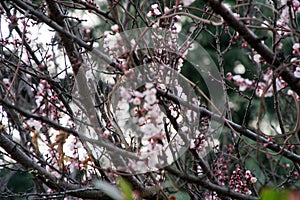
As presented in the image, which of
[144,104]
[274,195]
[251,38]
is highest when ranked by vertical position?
[251,38]

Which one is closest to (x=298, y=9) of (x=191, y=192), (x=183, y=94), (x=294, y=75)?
(x=294, y=75)

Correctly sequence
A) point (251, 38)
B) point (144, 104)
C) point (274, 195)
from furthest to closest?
point (144, 104) < point (251, 38) < point (274, 195)

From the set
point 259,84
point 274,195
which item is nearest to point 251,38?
point 259,84

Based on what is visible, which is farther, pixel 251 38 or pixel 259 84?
pixel 259 84

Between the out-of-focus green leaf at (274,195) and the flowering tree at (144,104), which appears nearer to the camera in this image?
the out-of-focus green leaf at (274,195)

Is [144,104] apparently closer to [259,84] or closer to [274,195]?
[259,84]

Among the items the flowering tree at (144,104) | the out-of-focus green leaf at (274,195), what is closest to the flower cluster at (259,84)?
the flowering tree at (144,104)

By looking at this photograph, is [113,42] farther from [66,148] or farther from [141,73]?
[66,148]

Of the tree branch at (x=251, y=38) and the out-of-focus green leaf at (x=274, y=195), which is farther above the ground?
the tree branch at (x=251, y=38)

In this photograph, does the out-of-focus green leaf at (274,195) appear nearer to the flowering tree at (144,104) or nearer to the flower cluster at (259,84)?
the flowering tree at (144,104)

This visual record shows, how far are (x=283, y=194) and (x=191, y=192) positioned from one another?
149 cm

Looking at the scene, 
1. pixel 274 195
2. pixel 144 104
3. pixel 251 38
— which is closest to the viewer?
pixel 274 195

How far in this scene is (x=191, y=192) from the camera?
7.30ft

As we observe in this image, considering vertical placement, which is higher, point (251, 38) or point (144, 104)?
point (251, 38)
